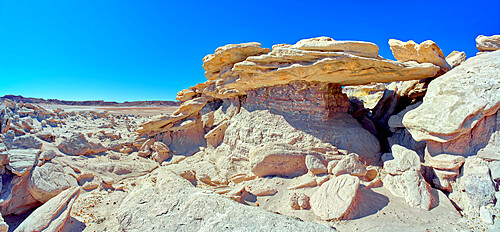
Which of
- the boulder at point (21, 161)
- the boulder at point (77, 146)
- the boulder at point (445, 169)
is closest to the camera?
the boulder at point (445, 169)

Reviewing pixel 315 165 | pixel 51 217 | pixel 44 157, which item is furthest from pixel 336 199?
pixel 44 157

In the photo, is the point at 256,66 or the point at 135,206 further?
the point at 256,66

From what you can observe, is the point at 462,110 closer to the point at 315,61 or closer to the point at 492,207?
the point at 492,207

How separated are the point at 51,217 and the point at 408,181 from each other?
25.9 ft

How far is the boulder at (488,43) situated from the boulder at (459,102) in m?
1.39

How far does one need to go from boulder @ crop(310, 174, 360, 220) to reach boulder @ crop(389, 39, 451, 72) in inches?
211

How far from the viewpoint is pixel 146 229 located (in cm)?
418

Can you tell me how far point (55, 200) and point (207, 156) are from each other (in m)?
5.93

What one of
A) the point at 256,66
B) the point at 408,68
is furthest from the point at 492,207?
the point at 256,66

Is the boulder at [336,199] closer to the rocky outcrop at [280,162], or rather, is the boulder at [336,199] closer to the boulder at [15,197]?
the rocky outcrop at [280,162]

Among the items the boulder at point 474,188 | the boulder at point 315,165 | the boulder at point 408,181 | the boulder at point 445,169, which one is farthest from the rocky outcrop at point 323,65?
the boulder at point 474,188

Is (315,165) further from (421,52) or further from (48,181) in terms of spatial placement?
(48,181)

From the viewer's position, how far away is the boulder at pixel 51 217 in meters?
4.27

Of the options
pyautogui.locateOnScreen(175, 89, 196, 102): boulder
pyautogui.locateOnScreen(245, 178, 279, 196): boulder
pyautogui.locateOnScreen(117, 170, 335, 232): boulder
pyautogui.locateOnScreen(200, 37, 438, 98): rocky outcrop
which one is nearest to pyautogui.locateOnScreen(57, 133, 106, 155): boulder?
pyautogui.locateOnScreen(175, 89, 196, 102): boulder
